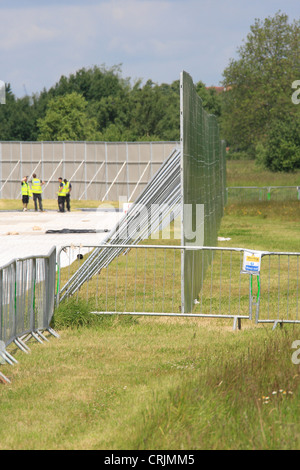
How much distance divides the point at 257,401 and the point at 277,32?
71.6 metres

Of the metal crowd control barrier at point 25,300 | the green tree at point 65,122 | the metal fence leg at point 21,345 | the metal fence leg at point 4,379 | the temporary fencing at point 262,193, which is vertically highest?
the green tree at point 65,122

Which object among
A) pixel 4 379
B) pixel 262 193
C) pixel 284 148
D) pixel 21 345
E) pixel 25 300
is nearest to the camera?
pixel 4 379

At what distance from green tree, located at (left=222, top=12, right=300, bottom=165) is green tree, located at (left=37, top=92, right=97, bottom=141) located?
14.0 meters

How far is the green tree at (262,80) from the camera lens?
241 feet

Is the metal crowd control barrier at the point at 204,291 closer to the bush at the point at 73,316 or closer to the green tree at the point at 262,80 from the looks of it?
the bush at the point at 73,316

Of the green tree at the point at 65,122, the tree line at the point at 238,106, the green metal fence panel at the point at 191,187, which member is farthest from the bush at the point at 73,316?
the green tree at the point at 65,122

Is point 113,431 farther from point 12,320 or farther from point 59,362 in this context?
point 12,320

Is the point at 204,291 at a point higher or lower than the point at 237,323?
lower

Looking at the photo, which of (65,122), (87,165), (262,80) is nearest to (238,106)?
(262,80)

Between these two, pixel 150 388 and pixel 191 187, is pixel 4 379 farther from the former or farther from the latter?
pixel 191 187

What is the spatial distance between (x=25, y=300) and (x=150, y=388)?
257 centimetres

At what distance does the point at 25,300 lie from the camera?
339 inches

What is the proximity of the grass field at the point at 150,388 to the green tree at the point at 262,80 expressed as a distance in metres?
65.6

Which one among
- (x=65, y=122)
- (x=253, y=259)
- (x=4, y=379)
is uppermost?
(x=65, y=122)
